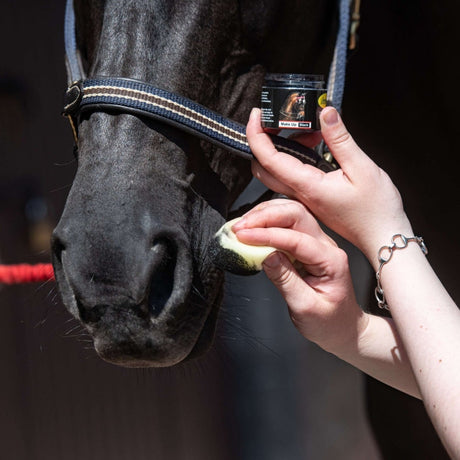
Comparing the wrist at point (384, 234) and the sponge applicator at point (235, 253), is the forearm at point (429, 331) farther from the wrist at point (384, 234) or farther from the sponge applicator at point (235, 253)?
the sponge applicator at point (235, 253)

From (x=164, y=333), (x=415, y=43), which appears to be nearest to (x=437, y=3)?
(x=415, y=43)

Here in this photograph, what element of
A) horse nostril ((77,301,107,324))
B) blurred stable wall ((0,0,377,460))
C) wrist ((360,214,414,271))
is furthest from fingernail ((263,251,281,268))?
blurred stable wall ((0,0,377,460))

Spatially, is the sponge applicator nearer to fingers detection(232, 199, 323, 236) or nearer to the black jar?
fingers detection(232, 199, 323, 236)

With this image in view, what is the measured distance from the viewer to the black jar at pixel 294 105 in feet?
A: 3.03

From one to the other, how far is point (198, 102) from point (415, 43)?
54 cm

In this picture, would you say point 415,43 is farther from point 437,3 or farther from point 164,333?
point 164,333

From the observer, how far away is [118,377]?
2182mm

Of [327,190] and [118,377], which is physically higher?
[327,190]

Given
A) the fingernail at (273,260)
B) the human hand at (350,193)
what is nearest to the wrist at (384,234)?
the human hand at (350,193)

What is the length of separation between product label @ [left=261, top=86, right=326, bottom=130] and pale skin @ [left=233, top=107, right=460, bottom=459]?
0.03 metres

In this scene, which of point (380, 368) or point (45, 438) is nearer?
point (380, 368)

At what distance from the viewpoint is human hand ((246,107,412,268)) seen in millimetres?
792

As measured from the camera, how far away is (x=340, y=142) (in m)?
0.81

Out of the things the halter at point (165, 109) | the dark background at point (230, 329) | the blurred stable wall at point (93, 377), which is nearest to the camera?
the halter at point (165, 109)
